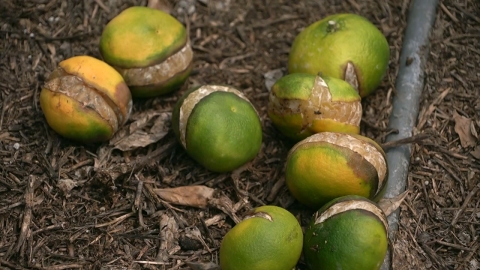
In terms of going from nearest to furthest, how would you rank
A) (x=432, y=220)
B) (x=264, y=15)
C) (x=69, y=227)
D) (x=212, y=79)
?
(x=69, y=227), (x=432, y=220), (x=212, y=79), (x=264, y=15)

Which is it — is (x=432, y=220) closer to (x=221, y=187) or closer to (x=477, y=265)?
(x=477, y=265)

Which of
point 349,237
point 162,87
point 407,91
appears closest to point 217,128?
point 162,87

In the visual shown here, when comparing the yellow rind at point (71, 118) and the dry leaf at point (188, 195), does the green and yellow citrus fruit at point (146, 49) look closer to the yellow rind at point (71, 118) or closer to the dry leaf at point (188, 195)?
the yellow rind at point (71, 118)

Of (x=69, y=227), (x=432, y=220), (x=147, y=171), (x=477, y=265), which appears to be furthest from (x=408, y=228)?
(x=69, y=227)

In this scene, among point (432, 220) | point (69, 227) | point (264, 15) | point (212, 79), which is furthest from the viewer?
point (264, 15)

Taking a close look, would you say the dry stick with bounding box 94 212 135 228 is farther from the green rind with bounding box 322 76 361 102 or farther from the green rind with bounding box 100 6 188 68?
the green rind with bounding box 322 76 361 102

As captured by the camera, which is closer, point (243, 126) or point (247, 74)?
point (243, 126)

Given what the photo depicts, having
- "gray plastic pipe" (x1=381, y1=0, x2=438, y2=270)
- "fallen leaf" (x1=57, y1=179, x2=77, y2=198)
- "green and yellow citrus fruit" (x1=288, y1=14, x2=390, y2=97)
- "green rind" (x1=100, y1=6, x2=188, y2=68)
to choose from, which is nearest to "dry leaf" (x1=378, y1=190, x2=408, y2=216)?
"gray plastic pipe" (x1=381, y1=0, x2=438, y2=270)
